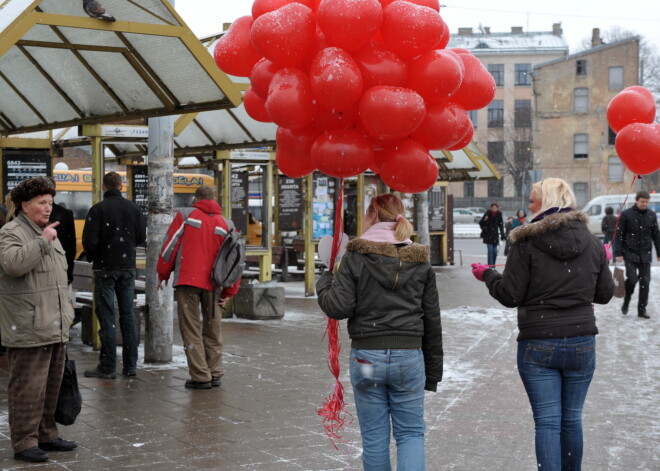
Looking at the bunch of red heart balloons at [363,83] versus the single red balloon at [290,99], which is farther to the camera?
the single red balloon at [290,99]

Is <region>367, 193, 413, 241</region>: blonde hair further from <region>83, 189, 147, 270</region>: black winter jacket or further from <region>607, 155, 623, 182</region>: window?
<region>607, 155, 623, 182</region>: window

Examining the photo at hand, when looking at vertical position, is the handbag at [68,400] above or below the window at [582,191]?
below

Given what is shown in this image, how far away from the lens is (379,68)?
4750mm

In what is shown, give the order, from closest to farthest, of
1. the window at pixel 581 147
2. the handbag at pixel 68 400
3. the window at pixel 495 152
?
the handbag at pixel 68 400 < the window at pixel 581 147 < the window at pixel 495 152

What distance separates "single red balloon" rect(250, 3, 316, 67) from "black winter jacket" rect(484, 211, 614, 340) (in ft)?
5.08

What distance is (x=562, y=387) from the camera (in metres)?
5.04

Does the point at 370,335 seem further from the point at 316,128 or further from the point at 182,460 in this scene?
Result: the point at 182,460

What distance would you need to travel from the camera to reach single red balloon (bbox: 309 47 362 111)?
4.60 meters

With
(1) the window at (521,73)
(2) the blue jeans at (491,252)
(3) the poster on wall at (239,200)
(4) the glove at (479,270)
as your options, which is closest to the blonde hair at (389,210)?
(4) the glove at (479,270)

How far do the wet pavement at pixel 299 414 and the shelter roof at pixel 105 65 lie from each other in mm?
2620

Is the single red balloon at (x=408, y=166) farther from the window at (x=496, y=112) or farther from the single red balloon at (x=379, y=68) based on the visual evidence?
the window at (x=496, y=112)

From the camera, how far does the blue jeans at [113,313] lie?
8688 mm

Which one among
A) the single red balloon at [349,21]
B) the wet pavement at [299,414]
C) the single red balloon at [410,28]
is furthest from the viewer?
the wet pavement at [299,414]

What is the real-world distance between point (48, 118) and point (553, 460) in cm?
813
